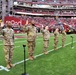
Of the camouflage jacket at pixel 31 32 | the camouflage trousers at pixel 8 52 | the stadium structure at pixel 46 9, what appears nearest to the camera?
the camouflage trousers at pixel 8 52

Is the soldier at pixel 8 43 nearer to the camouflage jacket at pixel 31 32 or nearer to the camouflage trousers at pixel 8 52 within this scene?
Result: the camouflage trousers at pixel 8 52

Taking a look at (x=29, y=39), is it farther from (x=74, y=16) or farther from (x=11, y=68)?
(x=74, y=16)

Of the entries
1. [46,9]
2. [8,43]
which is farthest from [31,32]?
[46,9]

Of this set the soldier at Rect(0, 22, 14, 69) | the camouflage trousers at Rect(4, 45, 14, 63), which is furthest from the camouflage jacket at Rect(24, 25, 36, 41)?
the camouflage trousers at Rect(4, 45, 14, 63)

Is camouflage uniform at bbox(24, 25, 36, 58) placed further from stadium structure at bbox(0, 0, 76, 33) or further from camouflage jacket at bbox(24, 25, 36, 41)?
stadium structure at bbox(0, 0, 76, 33)

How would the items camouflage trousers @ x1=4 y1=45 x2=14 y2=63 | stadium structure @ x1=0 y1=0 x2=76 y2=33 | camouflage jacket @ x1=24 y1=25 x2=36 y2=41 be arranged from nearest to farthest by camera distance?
camouflage trousers @ x1=4 y1=45 x2=14 y2=63, camouflage jacket @ x1=24 y1=25 x2=36 y2=41, stadium structure @ x1=0 y1=0 x2=76 y2=33

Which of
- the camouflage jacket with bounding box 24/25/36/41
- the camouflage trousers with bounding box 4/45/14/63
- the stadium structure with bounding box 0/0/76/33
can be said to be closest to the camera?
the camouflage trousers with bounding box 4/45/14/63

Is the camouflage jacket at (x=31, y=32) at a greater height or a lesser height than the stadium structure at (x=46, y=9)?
greater

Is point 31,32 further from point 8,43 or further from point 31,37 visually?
point 8,43

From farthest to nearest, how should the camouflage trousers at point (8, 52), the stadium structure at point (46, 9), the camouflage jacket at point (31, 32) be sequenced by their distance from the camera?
the stadium structure at point (46, 9), the camouflage jacket at point (31, 32), the camouflage trousers at point (8, 52)

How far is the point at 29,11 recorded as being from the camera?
321ft

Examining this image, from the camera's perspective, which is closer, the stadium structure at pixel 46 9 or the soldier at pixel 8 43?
the soldier at pixel 8 43

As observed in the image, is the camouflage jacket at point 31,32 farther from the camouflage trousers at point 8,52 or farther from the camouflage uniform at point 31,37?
the camouflage trousers at point 8,52

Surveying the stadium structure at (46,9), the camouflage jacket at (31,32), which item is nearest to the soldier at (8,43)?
the camouflage jacket at (31,32)
